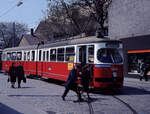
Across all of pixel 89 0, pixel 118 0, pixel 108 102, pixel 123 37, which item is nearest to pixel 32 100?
pixel 108 102

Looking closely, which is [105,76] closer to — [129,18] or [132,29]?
[132,29]

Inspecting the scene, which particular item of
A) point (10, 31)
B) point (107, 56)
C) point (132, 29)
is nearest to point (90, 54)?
point (107, 56)

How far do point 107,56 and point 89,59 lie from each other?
1.01m

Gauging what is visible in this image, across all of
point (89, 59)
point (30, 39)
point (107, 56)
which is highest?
point (30, 39)

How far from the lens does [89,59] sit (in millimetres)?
15336

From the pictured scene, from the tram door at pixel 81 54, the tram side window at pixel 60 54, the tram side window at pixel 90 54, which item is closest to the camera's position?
the tram side window at pixel 90 54

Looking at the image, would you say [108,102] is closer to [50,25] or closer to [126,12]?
[126,12]

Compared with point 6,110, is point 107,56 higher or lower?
higher

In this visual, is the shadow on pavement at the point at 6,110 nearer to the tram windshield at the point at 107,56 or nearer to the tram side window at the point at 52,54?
the tram windshield at the point at 107,56

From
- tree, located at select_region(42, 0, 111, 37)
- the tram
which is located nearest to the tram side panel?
the tram

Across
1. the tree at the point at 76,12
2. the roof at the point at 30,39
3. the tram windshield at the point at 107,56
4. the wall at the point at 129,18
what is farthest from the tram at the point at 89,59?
the roof at the point at 30,39

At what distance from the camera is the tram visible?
581 inches

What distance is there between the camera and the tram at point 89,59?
1477 centimetres

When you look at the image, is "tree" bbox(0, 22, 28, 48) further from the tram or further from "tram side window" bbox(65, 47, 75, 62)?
"tram side window" bbox(65, 47, 75, 62)
